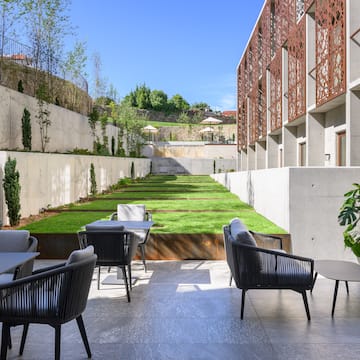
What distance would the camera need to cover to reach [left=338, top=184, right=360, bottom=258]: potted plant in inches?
205

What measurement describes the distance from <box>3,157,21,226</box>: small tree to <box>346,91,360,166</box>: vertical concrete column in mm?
7331

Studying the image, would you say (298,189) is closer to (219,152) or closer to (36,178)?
(36,178)

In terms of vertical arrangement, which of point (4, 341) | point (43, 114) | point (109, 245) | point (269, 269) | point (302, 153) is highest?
point (43, 114)

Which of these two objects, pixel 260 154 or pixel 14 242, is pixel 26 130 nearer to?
pixel 14 242

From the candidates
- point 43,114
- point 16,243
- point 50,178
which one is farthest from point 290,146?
point 16,243

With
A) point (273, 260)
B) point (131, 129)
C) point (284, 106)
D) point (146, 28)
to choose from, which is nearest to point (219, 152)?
point (131, 129)

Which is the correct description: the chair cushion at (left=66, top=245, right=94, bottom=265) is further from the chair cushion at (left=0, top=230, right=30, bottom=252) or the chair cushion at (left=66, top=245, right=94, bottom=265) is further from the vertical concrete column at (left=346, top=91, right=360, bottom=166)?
the vertical concrete column at (left=346, top=91, right=360, bottom=166)

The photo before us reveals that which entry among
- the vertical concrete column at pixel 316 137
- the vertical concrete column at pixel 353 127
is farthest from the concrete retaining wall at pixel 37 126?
the vertical concrete column at pixel 353 127

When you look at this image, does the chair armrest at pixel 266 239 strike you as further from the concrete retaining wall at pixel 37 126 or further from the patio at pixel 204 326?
the concrete retaining wall at pixel 37 126

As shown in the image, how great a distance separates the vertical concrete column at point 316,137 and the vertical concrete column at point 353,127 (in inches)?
127

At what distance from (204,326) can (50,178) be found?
368 inches

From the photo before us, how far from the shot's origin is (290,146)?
16266 mm

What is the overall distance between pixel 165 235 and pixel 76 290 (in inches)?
162

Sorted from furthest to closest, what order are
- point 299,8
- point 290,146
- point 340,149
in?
point 290,146 → point 299,8 → point 340,149
